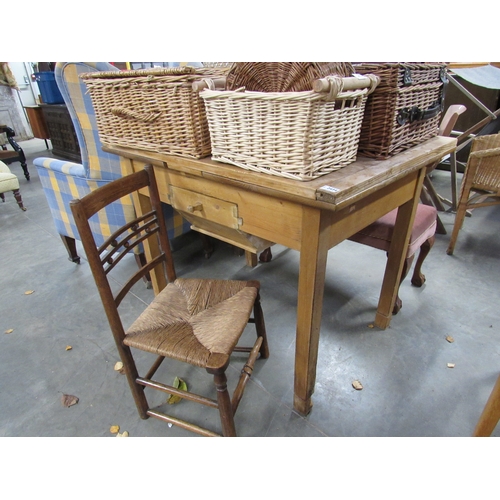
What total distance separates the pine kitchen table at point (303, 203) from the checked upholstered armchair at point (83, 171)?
0.38 m

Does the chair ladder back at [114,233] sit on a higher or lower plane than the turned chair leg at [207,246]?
higher

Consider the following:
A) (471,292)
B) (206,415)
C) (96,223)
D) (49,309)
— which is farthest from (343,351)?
(49,309)

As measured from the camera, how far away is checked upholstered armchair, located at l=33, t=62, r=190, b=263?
1623 mm

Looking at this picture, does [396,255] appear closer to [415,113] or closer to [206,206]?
[415,113]

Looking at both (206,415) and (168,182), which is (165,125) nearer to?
(168,182)

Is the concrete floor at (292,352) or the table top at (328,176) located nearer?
the table top at (328,176)

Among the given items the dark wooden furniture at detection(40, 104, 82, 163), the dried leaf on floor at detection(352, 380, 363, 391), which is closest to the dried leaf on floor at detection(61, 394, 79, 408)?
the dried leaf on floor at detection(352, 380, 363, 391)

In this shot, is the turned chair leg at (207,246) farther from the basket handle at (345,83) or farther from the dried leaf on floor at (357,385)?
the basket handle at (345,83)

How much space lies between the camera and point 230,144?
1.08 metres

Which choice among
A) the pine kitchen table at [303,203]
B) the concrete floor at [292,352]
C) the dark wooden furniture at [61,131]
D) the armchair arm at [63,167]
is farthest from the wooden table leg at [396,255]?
the dark wooden furniture at [61,131]

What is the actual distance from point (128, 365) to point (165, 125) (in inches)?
35.3

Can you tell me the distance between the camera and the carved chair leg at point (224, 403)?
1.04 metres

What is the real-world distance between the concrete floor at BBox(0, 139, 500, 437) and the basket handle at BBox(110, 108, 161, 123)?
110 cm

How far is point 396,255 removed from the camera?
5.07 feet
